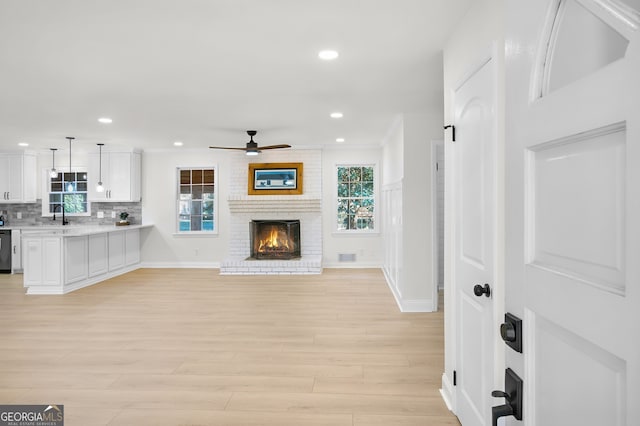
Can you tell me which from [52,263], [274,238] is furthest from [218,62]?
[274,238]

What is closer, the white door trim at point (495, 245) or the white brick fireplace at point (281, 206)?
the white door trim at point (495, 245)

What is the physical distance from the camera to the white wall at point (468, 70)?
1.87 metres

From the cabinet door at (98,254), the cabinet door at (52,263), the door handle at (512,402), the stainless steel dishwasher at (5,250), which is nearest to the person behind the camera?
the door handle at (512,402)

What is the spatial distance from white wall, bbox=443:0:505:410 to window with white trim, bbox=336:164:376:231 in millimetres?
5394

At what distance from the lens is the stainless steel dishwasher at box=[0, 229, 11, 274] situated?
790cm

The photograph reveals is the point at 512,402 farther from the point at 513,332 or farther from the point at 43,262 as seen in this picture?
the point at 43,262

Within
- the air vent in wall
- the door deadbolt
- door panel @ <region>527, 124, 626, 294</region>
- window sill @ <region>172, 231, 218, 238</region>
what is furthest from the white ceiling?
the air vent in wall

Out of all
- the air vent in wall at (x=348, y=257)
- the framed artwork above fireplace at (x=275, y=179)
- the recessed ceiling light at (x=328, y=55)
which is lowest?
the air vent in wall at (x=348, y=257)

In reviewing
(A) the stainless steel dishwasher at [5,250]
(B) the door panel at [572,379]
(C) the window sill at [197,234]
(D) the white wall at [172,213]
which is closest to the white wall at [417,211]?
(B) the door panel at [572,379]

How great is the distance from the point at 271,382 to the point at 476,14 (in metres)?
2.83

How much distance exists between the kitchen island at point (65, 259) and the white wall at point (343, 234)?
159 inches

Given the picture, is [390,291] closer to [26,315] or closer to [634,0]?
[26,315]

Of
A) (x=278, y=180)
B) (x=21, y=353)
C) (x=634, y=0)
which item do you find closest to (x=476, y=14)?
(x=634, y=0)

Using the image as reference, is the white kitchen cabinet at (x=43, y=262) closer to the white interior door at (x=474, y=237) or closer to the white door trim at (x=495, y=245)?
the white door trim at (x=495, y=245)
